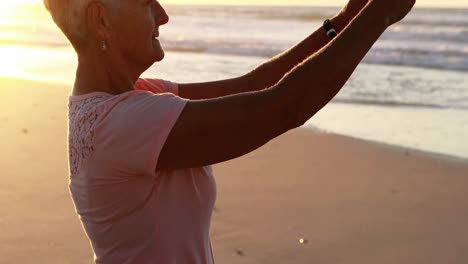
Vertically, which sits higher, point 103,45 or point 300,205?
point 103,45

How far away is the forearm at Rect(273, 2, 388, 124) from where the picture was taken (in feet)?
5.49

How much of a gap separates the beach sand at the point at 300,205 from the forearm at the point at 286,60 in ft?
9.51

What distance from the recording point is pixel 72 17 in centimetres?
182

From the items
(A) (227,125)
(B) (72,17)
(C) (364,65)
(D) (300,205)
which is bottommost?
(C) (364,65)

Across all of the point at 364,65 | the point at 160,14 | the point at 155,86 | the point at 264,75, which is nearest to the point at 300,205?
the point at 264,75

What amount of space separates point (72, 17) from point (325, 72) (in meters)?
0.56

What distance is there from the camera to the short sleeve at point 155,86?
88.3 inches

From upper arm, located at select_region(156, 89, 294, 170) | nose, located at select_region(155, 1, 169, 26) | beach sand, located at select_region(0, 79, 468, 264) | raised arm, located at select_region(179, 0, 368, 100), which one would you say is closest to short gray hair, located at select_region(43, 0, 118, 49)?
nose, located at select_region(155, 1, 169, 26)

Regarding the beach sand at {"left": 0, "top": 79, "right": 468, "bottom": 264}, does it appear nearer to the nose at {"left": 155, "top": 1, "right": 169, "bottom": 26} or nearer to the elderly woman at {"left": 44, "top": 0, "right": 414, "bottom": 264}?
the elderly woman at {"left": 44, "top": 0, "right": 414, "bottom": 264}

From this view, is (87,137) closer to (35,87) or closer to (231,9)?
(35,87)

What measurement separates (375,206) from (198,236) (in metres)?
4.61

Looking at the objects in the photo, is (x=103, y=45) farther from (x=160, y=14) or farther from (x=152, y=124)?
(x=152, y=124)

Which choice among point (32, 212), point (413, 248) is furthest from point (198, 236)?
point (32, 212)

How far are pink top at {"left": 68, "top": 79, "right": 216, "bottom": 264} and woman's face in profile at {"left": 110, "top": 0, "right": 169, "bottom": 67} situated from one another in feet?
0.37
